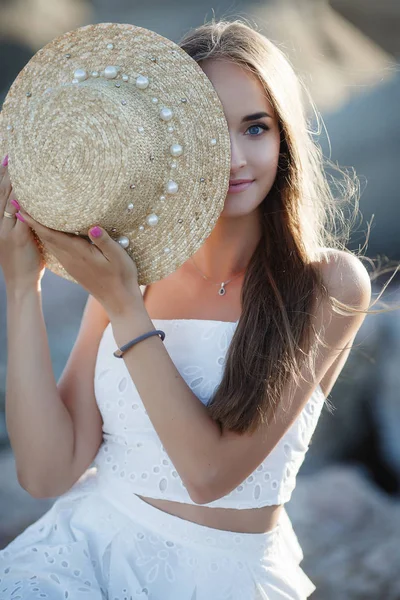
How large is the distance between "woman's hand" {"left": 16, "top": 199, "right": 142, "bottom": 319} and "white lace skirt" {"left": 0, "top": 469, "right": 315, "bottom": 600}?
1.68 ft

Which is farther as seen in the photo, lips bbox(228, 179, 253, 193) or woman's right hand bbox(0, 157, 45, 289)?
lips bbox(228, 179, 253, 193)

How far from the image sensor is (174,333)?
5.89 feet

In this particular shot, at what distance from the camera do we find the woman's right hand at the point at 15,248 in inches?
59.9

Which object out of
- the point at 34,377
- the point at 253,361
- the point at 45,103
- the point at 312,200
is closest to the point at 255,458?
the point at 253,361

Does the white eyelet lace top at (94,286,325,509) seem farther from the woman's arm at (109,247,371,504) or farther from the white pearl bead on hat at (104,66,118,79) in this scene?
the white pearl bead on hat at (104,66,118,79)

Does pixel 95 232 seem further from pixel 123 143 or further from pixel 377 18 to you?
pixel 377 18

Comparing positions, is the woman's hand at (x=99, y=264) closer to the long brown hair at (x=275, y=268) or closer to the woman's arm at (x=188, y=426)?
the woman's arm at (x=188, y=426)

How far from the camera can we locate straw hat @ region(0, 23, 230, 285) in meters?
1.40

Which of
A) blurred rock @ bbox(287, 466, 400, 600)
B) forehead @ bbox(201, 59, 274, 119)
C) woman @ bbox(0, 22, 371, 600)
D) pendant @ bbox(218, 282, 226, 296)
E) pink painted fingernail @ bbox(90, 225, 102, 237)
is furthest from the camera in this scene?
blurred rock @ bbox(287, 466, 400, 600)

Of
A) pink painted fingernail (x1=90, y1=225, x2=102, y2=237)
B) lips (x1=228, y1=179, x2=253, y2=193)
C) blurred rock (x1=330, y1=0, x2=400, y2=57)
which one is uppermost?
blurred rock (x1=330, y1=0, x2=400, y2=57)

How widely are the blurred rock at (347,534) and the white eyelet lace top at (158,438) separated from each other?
109 centimetres

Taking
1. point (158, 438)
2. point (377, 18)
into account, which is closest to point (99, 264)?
point (158, 438)

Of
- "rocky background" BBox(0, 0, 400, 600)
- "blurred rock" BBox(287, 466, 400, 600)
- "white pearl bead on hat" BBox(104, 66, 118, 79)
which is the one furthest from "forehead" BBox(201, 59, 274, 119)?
"blurred rock" BBox(287, 466, 400, 600)

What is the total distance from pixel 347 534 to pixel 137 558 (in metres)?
1.35
